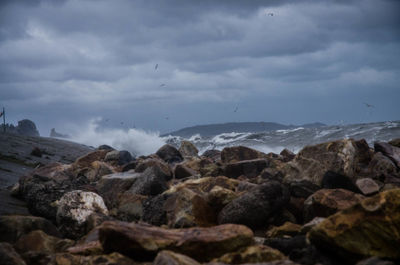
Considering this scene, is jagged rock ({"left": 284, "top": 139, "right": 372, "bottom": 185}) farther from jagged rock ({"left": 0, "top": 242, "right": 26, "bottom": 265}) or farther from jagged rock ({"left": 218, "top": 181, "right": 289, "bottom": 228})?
jagged rock ({"left": 0, "top": 242, "right": 26, "bottom": 265})

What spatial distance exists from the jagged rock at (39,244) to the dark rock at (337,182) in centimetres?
418

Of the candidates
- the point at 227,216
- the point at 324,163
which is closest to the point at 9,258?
the point at 227,216

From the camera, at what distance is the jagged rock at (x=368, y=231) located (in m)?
3.95

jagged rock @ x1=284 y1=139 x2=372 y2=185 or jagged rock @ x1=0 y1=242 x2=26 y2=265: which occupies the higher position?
jagged rock @ x1=284 y1=139 x2=372 y2=185

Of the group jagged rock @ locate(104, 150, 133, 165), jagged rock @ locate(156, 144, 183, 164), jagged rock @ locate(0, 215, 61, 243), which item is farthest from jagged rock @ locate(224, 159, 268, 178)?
jagged rock @ locate(104, 150, 133, 165)

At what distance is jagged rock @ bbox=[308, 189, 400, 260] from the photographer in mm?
3947

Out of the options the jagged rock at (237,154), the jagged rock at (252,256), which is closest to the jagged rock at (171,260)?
the jagged rock at (252,256)

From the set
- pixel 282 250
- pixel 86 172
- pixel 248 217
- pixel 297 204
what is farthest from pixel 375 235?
pixel 86 172

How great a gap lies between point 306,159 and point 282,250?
343 cm

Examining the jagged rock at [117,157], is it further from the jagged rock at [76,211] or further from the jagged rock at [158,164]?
the jagged rock at [76,211]

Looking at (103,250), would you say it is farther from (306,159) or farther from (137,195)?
A: (306,159)

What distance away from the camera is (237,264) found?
162 inches

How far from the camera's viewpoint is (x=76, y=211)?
691cm

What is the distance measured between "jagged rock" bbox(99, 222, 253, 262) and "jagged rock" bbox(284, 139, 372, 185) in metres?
3.17
